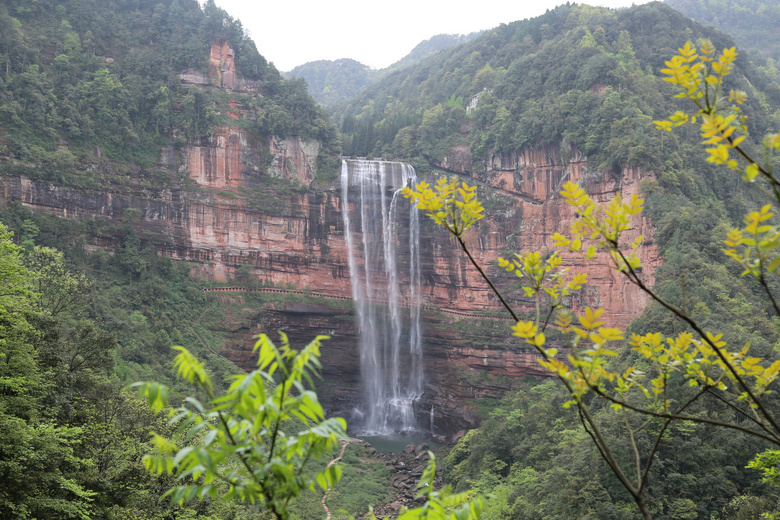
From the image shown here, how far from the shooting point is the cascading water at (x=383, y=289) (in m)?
33.5

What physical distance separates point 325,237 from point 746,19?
56944 millimetres

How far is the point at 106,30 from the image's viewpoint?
31.8 metres

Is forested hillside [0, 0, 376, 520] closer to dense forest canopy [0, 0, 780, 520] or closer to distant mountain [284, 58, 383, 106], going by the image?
dense forest canopy [0, 0, 780, 520]

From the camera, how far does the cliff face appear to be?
99.5 ft

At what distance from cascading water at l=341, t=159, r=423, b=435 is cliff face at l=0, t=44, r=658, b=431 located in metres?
0.66

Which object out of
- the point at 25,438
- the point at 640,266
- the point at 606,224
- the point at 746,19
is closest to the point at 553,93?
the point at 25,438

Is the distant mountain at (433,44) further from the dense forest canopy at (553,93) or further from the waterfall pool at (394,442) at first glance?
the waterfall pool at (394,442)

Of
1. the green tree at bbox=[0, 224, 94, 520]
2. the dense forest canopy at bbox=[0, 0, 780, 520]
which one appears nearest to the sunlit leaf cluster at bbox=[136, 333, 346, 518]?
the green tree at bbox=[0, 224, 94, 520]

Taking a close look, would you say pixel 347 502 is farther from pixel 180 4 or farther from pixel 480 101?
pixel 180 4

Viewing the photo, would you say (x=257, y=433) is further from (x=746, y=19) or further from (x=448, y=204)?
(x=746, y=19)

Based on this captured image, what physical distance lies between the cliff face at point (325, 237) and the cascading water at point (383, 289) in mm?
657

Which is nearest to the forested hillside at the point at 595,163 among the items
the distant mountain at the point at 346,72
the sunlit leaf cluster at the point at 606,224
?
the sunlit leaf cluster at the point at 606,224

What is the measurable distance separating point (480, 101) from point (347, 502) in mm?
28475

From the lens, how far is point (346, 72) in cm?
8150
